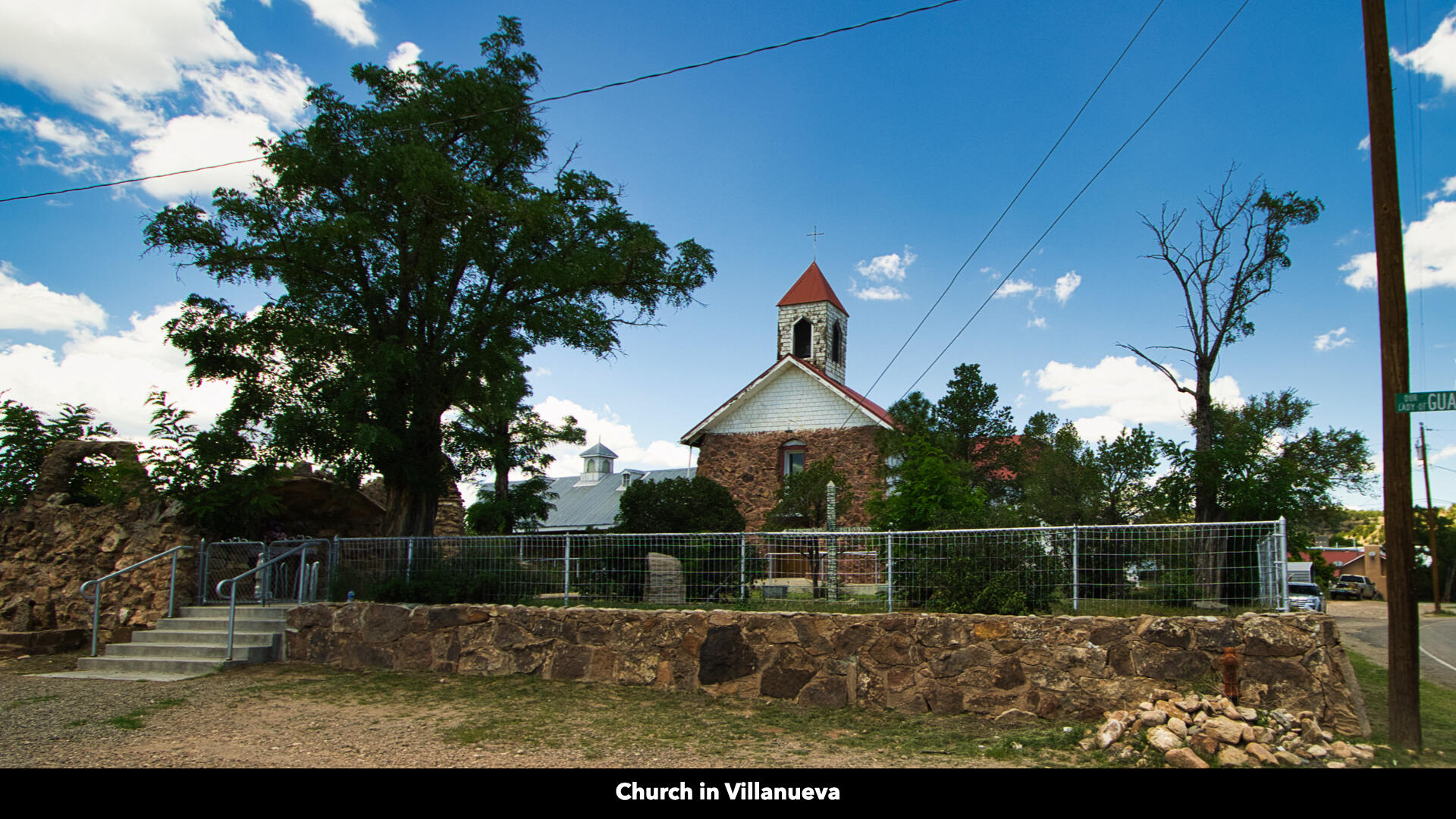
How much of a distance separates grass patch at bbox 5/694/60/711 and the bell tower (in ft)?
75.8

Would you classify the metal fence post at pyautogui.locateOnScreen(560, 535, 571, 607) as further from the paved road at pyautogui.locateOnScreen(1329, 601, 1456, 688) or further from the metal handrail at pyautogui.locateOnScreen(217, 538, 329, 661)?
the paved road at pyautogui.locateOnScreen(1329, 601, 1456, 688)

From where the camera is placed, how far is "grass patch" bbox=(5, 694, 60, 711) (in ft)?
27.2

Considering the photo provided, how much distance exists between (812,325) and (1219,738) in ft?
79.7

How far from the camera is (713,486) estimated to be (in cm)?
1886

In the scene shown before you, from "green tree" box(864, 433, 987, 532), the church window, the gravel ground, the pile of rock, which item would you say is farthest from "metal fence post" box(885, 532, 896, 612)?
the church window

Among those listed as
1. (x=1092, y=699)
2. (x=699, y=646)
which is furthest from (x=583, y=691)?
(x=1092, y=699)

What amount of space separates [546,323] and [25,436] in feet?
31.6

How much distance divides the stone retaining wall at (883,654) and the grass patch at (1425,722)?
43cm

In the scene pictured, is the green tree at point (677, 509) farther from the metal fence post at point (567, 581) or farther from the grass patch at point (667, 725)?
the grass patch at point (667, 725)

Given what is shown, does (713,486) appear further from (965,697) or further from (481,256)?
(965,697)

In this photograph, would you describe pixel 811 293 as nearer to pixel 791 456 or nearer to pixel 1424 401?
pixel 791 456

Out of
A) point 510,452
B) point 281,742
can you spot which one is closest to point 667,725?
point 281,742

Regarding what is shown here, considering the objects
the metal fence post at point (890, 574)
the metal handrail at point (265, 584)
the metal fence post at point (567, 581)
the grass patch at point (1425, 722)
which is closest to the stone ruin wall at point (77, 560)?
the metal handrail at point (265, 584)

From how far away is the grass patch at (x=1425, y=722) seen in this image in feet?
21.2
